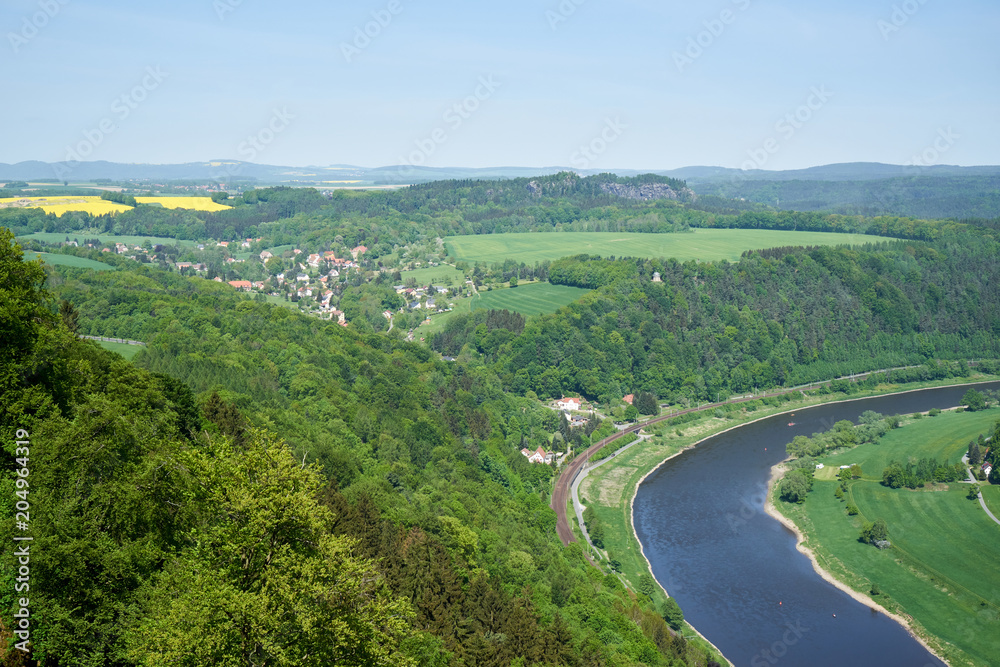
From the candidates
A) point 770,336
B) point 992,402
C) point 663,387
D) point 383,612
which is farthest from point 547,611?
point 770,336

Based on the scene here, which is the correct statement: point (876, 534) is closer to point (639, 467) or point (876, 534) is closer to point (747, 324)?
point (639, 467)

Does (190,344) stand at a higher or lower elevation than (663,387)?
higher

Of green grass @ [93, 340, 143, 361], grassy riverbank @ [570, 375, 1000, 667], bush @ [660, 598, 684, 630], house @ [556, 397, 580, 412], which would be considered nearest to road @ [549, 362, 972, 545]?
grassy riverbank @ [570, 375, 1000, 667]

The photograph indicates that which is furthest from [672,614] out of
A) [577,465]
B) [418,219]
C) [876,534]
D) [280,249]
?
[418,219]

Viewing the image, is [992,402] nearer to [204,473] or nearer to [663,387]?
[663,387]

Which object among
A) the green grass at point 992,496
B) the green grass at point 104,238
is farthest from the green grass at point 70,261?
the green grass at point 992,496

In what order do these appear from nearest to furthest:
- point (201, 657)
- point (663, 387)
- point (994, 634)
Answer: point (201, 657)
point (994, 634)
point (663, 387)

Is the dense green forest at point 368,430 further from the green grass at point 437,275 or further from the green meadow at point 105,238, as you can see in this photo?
the green grass at point 437,275
